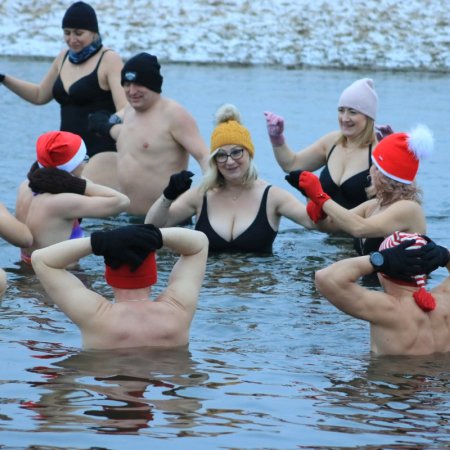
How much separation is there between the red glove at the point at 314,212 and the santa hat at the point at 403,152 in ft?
3.16

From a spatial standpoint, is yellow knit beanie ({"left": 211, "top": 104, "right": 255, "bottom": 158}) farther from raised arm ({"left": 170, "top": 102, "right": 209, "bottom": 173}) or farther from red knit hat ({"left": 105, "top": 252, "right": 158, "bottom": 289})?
red knit hat ({"left": 105, "top": 252, "right": 158, "bottom": 289})

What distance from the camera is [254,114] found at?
19.5 metres

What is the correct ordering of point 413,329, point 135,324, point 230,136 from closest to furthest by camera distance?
1. point 135,324
2. point 413,329
3. point 230,136

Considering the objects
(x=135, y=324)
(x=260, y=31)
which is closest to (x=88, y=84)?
(x=135, y=324)

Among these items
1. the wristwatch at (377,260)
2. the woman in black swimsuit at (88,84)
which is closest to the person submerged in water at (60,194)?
the woman in black swimsuit at (88,84)

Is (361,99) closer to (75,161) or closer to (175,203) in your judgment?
(175,203)

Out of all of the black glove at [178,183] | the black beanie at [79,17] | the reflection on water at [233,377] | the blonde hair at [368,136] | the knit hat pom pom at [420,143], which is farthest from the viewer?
the black beanie at [79,17]

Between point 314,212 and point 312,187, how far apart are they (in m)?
0.42

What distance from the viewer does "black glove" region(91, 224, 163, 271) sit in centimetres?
646

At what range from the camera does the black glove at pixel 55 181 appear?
29.8 ft

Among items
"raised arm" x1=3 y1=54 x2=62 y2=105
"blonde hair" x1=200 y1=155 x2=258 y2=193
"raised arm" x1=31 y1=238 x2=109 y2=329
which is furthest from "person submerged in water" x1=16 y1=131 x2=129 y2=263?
"raised arm" x1=3 y1=54 x2=62 y2=105

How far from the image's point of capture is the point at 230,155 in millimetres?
9773

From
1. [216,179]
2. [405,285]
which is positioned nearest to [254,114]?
[216,179]

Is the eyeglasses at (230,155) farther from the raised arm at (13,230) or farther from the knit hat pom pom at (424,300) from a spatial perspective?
the knit hat pom pom at (424,300)
